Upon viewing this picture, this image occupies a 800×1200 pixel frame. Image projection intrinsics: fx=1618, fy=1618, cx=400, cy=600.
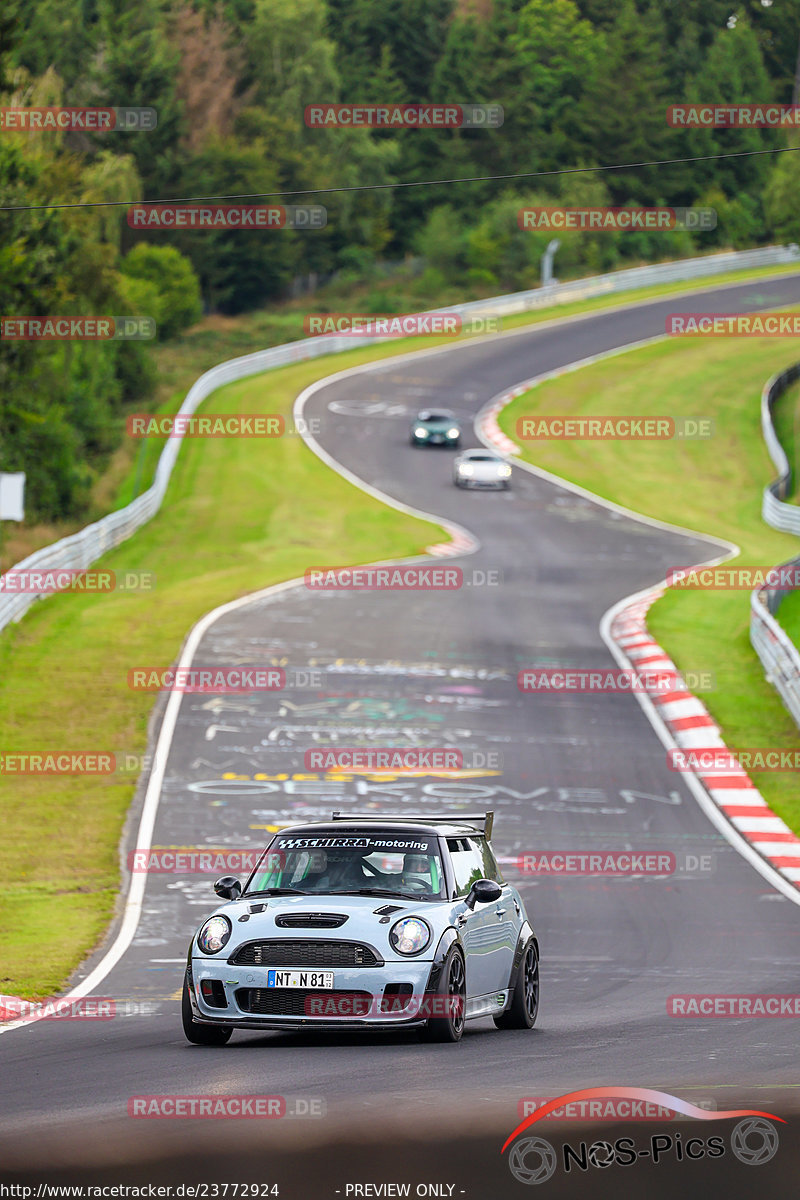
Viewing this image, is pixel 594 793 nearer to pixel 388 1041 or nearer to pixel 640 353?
pixel 388 1041

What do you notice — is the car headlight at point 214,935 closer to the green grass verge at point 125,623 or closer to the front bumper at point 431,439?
the green grass verge at point 125,623

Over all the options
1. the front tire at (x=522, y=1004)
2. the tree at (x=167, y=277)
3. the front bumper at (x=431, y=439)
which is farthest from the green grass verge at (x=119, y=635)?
the tree at (x=167, y=277)

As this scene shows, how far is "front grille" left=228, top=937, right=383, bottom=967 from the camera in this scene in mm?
10055

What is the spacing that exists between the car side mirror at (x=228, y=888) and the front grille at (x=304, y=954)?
0.80m

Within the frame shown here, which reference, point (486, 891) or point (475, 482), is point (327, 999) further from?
point (475, 482)

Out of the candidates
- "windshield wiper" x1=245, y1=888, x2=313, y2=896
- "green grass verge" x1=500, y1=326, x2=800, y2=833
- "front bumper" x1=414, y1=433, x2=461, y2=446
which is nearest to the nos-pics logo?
"windshield wiper" x1=245, y1=888, x2=313, y2=896

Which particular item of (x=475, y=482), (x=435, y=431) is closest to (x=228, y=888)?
(x=475, y=482)

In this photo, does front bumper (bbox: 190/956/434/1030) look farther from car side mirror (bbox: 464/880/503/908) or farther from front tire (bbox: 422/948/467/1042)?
car side mirror (bbox: 464/880/503/908)

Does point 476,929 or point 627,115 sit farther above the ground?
point 627,115

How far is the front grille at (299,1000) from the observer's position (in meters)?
10.0

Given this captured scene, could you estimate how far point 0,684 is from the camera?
26797mm

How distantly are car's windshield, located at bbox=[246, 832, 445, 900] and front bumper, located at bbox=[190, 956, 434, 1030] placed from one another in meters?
0.85

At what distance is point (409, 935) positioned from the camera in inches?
399

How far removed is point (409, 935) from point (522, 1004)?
1696mm
